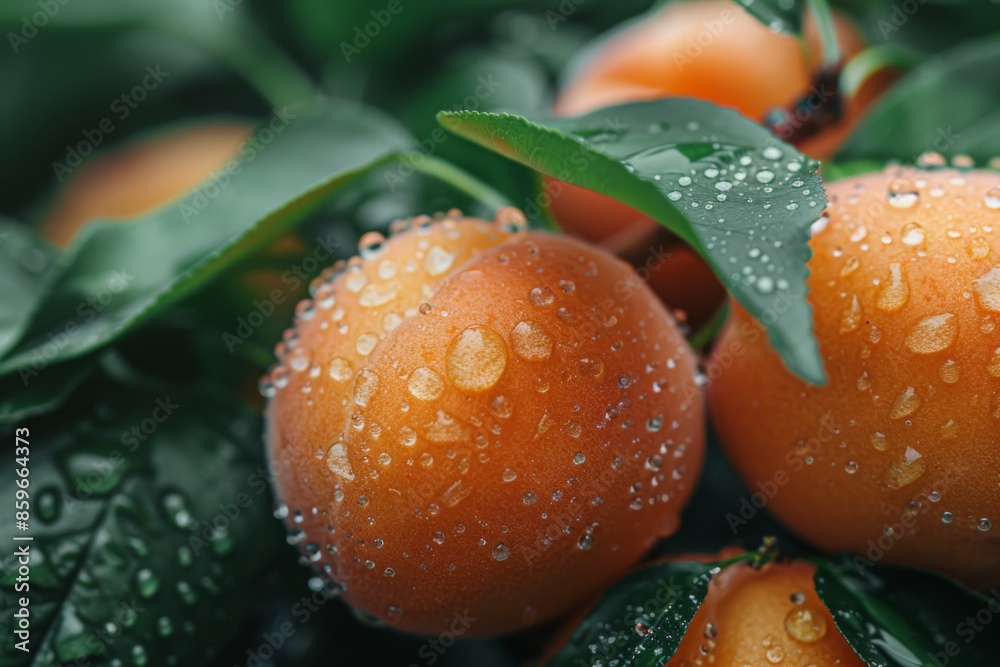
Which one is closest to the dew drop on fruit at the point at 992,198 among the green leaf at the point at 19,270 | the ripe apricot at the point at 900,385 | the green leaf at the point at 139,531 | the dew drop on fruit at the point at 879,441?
the ripe apricot at the point at 900,385

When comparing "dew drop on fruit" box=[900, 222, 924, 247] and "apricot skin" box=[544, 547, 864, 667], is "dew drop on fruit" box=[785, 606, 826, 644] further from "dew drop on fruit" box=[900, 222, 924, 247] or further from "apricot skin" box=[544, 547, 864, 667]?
"dew drop on fruit" box=[900, 222, 924, 247]

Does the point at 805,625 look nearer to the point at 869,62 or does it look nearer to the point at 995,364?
the point at 995,364

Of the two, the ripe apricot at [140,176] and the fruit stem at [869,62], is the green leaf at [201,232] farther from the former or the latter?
the fruit stem at [869,62]

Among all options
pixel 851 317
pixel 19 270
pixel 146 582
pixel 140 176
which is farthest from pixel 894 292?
pixel 140 176

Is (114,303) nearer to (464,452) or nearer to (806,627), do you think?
(464,452)

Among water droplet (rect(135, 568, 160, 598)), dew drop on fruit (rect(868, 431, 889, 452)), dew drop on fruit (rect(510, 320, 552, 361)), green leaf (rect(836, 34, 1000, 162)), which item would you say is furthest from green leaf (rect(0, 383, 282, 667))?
green leaf (rect(836, 34, 1000, 162))

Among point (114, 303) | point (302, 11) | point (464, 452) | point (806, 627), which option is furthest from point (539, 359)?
point (302, 11)
